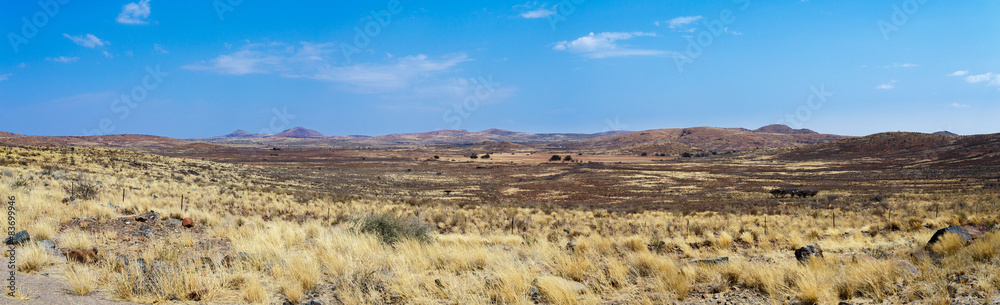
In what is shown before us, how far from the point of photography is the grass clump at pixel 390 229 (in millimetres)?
8941

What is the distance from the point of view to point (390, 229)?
9.45 meters

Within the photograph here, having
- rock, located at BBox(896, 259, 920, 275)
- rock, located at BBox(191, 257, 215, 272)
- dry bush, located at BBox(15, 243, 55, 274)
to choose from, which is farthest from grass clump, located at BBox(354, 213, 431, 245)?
rock, located at BBox(896, 259, 920, 275)

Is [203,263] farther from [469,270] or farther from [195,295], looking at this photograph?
[469,270]

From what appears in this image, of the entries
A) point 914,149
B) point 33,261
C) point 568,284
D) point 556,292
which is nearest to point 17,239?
point 33,261

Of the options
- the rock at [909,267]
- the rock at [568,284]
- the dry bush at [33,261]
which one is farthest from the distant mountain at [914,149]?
the dry bush at [33,261]

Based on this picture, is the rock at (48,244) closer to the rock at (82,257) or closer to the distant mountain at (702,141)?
the rock at (82,257)

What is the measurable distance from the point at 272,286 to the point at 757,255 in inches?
356

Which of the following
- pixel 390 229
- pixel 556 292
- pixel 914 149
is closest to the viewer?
pixel 556 292

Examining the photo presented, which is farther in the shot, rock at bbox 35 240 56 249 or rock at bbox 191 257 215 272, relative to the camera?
rock at bbox 35 240 56 249

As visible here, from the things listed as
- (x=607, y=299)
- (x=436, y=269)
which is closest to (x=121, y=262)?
(x=436, y=269)

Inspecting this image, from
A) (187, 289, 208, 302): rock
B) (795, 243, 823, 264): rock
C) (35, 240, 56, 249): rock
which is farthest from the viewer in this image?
(795, 243, 823, 264): rock

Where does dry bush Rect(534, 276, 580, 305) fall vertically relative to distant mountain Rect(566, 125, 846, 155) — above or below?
below

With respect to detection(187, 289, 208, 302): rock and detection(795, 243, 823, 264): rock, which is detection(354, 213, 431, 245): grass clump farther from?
detection(795, 243, 823, 264): rock

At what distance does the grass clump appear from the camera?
8941 millimetres
